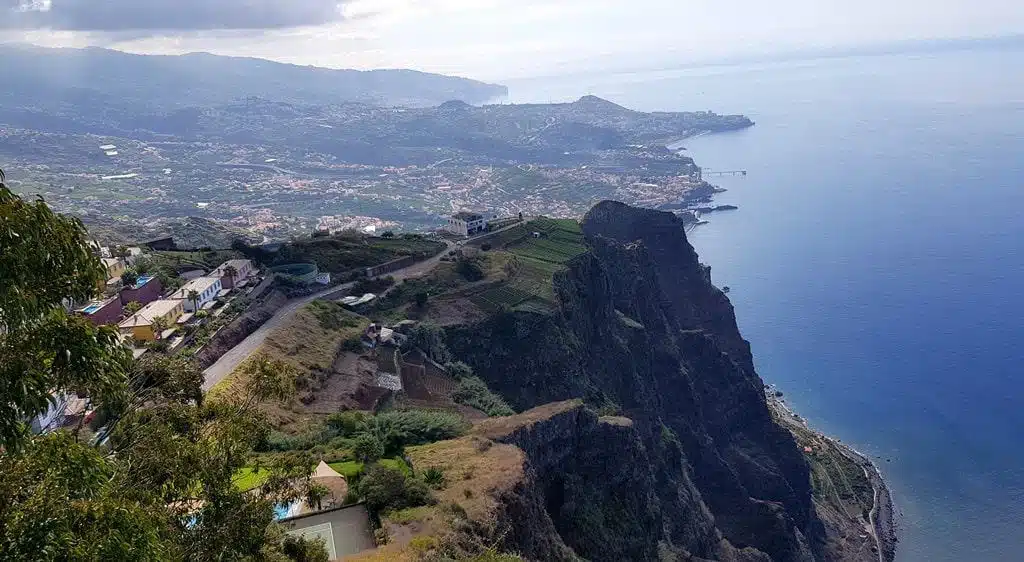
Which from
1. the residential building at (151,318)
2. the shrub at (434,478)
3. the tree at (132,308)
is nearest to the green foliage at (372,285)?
the residential building at (151,318)

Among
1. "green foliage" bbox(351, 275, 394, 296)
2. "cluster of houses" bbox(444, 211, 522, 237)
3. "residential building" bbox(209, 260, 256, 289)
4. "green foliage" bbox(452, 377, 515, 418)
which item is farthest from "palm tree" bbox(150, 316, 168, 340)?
"cluster of houses" bbox(444, 211, 522, 237)

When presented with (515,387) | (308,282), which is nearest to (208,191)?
(308,282)

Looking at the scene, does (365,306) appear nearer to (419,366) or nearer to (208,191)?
(419,366)

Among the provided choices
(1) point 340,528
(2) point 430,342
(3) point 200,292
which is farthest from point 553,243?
(1) point 340,528

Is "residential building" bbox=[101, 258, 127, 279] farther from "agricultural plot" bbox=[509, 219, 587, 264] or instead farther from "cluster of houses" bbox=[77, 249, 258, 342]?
"agricultural plot" bbox=[509, 219, 587, 264]

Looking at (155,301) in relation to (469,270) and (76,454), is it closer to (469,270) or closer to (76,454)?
(469,270)

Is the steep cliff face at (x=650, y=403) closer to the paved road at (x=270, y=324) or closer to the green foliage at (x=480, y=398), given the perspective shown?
the green foliage at (x=480, y=398)
